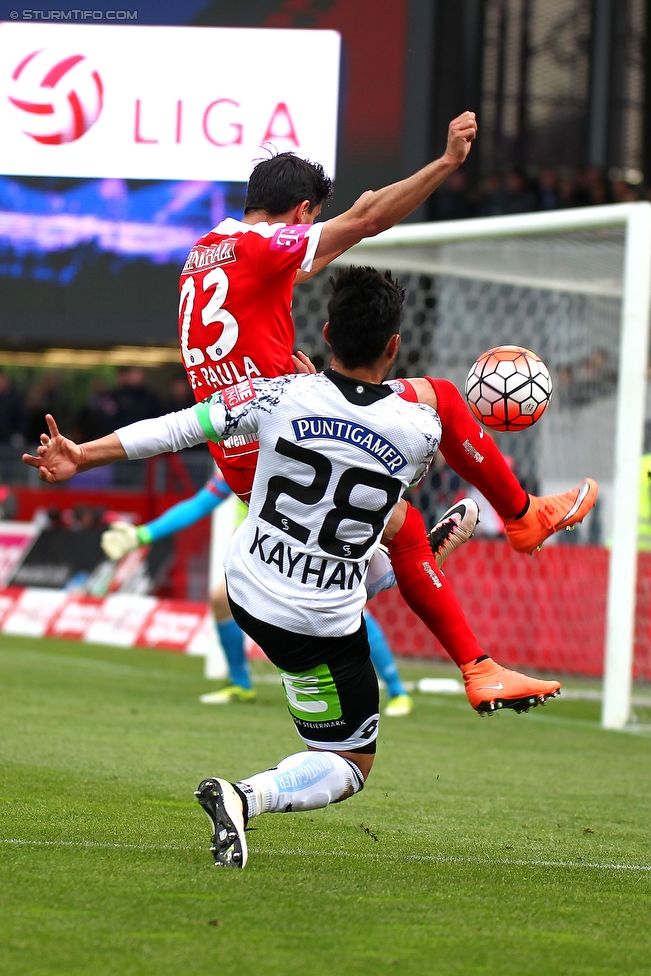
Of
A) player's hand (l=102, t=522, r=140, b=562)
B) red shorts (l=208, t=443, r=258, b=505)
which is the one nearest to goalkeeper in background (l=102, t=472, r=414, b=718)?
player's hand (l=102, t=522, r=140, b=562)

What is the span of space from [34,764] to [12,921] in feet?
9.55

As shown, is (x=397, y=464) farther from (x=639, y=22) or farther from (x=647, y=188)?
(x=639, y=22)

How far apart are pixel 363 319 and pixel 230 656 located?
5745 mm

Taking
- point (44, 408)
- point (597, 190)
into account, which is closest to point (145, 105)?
point (597, 190)

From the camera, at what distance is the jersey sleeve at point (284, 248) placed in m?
4.62

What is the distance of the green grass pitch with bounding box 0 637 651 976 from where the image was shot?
3.25 m

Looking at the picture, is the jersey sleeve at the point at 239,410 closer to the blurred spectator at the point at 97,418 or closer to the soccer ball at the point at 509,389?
the soccer ball at the point at 509,389

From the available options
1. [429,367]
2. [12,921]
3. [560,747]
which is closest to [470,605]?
[429,367]

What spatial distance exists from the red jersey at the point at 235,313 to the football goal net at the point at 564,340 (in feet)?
14.6

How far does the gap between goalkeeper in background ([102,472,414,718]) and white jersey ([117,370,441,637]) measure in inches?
195

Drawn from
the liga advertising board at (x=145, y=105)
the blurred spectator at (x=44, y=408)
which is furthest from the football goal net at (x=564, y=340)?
the blurred spectator at (x=44, y=408)

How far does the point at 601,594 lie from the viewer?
40.0 feet

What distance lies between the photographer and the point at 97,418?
18797 mm

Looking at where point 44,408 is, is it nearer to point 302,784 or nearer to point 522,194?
point 522,194
